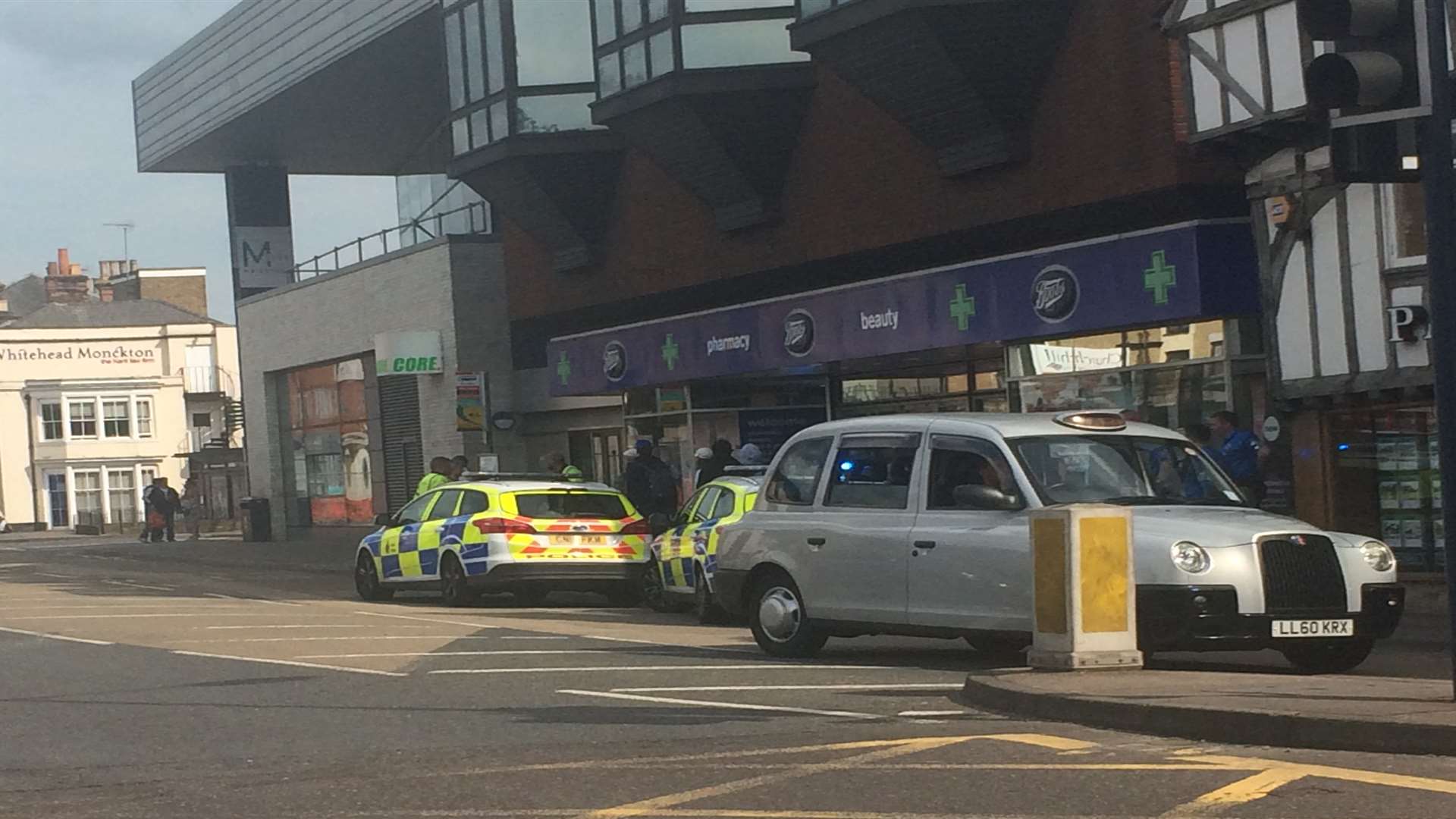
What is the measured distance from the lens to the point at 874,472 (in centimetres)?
1366

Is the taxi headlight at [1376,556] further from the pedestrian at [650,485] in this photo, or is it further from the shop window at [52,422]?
the shop window at [52,422]

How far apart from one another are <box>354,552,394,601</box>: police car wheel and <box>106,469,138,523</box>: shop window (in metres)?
63.9

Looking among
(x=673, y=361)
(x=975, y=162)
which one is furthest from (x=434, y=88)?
(x=975, y=162)

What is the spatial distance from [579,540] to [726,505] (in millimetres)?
3228

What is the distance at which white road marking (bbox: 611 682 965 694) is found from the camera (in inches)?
458

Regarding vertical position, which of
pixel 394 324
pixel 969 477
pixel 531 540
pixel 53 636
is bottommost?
pixel 53 636

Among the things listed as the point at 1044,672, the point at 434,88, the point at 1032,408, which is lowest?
the point at 1044,672

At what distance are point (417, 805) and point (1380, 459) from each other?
1208 cm

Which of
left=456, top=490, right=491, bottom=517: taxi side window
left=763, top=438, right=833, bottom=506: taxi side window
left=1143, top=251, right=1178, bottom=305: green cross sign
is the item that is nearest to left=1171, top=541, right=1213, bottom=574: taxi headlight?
left=763, top=438, right=833, bottom=506: taxi side window

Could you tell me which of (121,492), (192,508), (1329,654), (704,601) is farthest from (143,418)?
(1329,654)

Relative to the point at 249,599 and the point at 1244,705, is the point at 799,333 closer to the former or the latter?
the point at 249,599

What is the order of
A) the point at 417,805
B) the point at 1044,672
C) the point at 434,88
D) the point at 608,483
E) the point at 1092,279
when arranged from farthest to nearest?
the point at 434,88
the point at 608,483
the point at 1092,279
the point at 1044,672
the point at 417,805

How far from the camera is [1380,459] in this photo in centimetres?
1775

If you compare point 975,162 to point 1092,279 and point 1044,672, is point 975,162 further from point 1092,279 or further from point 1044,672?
point 1044,672
